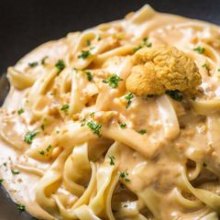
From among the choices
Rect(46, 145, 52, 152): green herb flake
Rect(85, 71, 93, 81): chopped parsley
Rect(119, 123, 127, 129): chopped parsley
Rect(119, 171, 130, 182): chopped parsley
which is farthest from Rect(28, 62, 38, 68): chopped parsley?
Rect(119, 171, 130, 182): chopped parsley

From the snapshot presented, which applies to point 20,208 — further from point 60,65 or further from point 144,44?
point 144,44

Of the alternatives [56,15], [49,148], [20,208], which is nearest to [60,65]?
[56,15]

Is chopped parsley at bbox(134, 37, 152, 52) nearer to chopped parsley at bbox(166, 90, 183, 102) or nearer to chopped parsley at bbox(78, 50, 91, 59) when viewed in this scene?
chopped parsley at bbox(78, 50, 91, 59)

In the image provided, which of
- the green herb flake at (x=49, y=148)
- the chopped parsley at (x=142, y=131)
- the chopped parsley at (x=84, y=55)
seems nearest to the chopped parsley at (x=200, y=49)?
the chopped parsley at (x=84, y=55)

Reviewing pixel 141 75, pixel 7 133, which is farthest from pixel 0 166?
pixel 141 75

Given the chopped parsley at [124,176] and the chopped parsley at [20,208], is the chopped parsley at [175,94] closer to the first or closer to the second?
the chopped parsley at [124,176]

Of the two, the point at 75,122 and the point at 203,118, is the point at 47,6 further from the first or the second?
the point at 203,118
